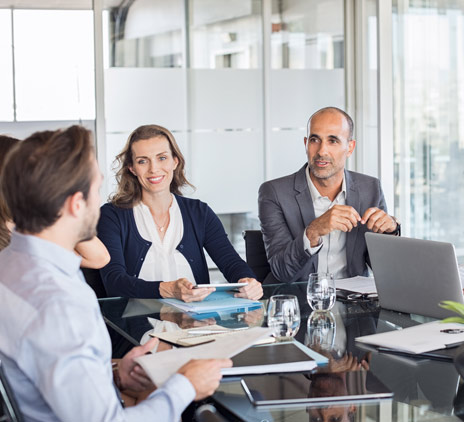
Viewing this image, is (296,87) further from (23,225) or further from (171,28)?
(23,225)

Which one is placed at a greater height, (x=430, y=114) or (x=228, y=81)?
(x=228, y=81)

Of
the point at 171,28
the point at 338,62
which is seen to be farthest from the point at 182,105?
the point at 338,62

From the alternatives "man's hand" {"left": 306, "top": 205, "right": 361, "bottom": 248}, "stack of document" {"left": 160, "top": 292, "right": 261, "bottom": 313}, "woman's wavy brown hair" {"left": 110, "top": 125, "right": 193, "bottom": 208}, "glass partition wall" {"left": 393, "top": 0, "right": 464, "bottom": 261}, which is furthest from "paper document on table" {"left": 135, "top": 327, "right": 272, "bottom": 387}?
"glass partition wall" {"left": 393, "top": 0, "right": 464, "bottom": 261}

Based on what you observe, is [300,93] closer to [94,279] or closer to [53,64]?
[53,64]

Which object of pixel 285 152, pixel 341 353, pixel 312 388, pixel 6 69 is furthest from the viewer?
pixel 285 152

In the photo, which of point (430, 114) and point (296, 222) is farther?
point (430, 114)

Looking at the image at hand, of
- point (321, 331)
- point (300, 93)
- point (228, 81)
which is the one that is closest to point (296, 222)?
point (321, 331)

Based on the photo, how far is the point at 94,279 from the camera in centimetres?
295

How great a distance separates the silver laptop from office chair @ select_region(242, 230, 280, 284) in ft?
3.15

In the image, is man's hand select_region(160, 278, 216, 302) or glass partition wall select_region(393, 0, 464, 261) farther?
glass partition wall select_region(393, 0, 464, 261)

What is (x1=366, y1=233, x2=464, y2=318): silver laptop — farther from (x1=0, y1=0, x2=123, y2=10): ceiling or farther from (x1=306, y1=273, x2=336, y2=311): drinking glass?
(x1=0, y1=0, x2=123, y2=10): ceiling

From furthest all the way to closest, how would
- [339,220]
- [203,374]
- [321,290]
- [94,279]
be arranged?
[94,279]
[339,220]
[321,290]
[203,374]

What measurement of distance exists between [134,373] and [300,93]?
15.1 ft

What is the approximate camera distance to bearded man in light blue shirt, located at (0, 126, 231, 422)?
126 centimetres
